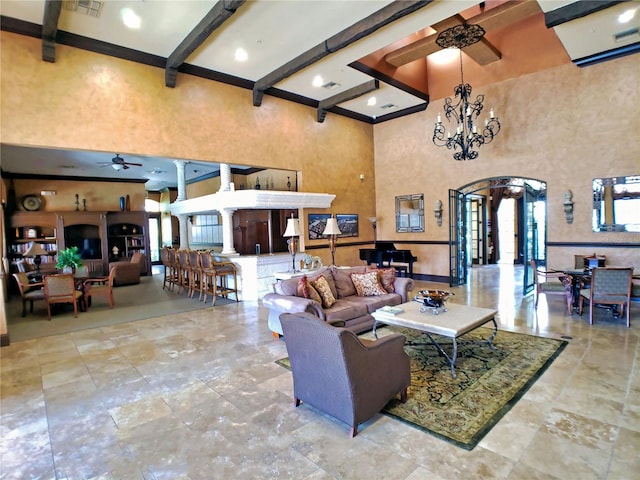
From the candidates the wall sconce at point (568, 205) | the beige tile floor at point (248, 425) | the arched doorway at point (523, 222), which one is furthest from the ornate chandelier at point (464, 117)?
the beige tile floor at point (248, 425)

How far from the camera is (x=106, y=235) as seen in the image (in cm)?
1115

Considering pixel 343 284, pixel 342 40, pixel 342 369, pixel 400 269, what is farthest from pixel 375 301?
pixel 400 269

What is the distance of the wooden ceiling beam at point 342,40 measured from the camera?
490 centimetres

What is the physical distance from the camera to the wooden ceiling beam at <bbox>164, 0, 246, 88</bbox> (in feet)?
14.9

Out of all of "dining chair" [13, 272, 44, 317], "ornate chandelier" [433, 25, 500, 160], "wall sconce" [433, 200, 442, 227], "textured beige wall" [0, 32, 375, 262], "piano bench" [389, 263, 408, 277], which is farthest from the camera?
"piano bench" [389, 263, 408, 277]

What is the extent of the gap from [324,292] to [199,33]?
4132 mm

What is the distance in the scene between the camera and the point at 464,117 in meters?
8.21

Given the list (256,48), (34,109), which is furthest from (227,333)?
(256,48)

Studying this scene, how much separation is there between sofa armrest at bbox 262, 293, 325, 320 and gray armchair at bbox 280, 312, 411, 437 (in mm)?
1147

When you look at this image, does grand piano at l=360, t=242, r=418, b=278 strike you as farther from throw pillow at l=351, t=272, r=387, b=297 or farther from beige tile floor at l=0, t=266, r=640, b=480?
beige tile floor at l=0, t=266, r=640, b=480

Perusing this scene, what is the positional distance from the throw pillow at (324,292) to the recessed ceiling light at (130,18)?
14.5ft

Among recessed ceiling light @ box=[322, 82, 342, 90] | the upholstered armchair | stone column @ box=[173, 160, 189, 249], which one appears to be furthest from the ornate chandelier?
the upholstered armchair

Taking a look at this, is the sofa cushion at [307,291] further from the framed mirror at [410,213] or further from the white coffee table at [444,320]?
the framed mirror at [410,213]

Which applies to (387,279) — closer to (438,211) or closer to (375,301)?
(375,301)
